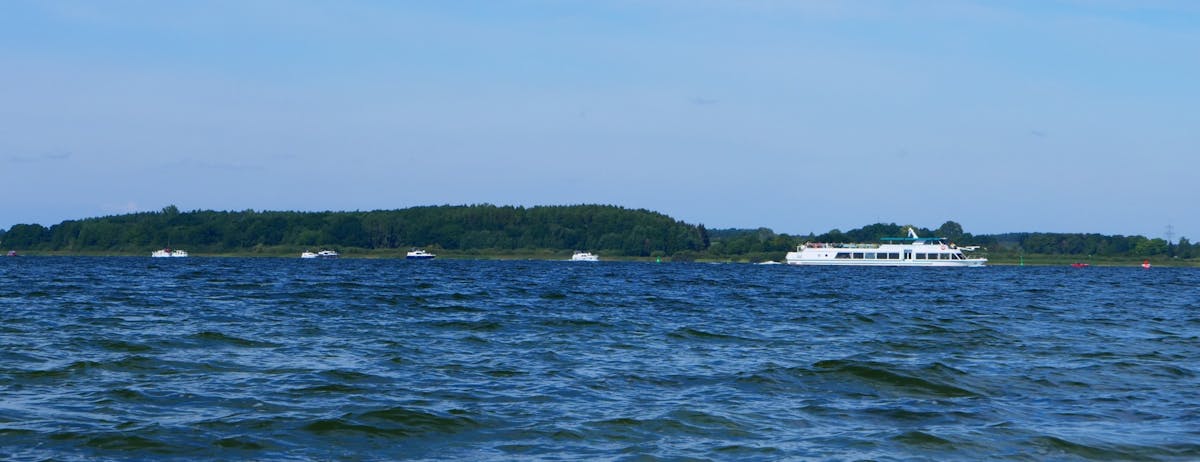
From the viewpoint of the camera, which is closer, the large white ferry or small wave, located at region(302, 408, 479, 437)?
small wave, located at region(302, 408, 479, 437)

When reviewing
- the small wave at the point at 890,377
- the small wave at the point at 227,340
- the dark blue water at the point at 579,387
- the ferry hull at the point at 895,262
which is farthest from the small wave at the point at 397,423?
the ferry hull at the point at 895,262

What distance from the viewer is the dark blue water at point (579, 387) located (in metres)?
14.7

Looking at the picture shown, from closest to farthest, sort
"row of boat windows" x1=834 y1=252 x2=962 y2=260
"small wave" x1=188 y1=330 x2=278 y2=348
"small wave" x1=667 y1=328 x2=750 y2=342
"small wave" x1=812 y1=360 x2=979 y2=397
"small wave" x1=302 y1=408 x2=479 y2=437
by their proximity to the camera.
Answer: "small wave" x1=302 y1=408 x2=479 y2=437 → "small wave" x1=812 y1=360 x2=979 y2=397 → "small wave" x1=188 y1=330 x2=278 y2=348 → "small wave" x1=667 y1=328 x2=750 y2=342 → "row of boat windows" x1=834 y1=252 x2=962 y2=260

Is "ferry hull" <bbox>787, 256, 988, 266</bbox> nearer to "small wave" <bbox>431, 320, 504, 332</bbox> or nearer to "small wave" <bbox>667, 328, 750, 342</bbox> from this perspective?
"small wave" <bbox>431, 320, 504, 332</bbox>

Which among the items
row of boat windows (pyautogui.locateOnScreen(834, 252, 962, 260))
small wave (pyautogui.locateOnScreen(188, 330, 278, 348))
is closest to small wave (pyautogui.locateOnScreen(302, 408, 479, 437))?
small wave (pyautogui.locateOnScreen(188, 330, 278, 348))

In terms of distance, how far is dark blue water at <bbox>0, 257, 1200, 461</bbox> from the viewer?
14.7m

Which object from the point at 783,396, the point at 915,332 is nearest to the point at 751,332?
the point at 915,332

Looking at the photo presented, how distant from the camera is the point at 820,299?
54.9 metres

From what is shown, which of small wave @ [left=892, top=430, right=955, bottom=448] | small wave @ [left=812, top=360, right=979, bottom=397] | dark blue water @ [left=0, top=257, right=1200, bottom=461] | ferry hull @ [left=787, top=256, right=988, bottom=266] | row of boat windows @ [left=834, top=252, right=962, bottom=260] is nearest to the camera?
dark blue water @ [left=0, top=257, right=1200, bottom=461]

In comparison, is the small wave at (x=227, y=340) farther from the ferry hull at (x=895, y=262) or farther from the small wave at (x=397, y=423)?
the ferry hull at (x=895, y=262)

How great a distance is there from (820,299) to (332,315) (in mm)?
26659

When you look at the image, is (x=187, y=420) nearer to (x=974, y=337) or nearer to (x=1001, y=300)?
(x=974, y=337)

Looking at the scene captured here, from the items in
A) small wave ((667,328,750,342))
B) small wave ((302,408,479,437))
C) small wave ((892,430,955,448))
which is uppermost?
small wave ((667,328,750,342))

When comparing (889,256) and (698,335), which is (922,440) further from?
(889,256)
